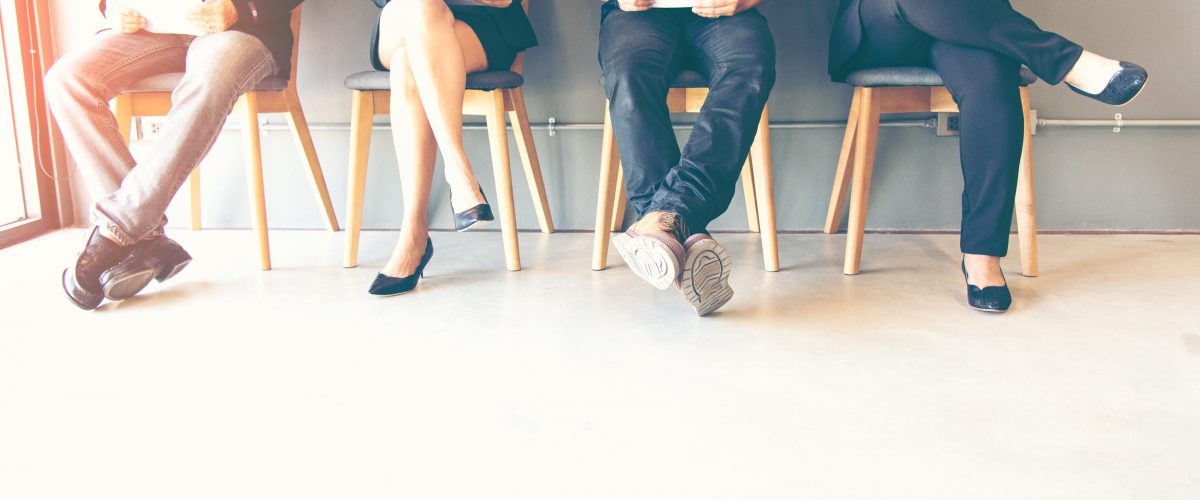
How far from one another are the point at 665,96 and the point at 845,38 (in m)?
0.48

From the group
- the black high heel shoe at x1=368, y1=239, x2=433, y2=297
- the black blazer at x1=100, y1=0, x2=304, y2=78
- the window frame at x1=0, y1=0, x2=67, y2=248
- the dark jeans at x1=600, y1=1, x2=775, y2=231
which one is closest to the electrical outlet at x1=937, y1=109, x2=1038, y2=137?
the dark jeans at x1=600, y1=1, x2=775, y2=231

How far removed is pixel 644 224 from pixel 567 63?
112 cm

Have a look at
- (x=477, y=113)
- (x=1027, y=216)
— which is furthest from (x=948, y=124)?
(x=477, y=113)

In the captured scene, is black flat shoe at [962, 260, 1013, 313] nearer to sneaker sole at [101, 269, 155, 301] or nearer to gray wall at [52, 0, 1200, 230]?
gray wall at [52, 0, 1200, 230]

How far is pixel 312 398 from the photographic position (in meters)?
1.32

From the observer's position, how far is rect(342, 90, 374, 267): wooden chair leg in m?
2.20

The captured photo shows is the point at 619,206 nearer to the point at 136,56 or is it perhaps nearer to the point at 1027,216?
the point at 1027,216

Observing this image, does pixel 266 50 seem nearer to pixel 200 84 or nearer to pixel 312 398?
pixel 200 84

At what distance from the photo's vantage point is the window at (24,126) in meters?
2.66

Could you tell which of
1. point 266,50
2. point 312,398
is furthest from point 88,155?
point 312,398

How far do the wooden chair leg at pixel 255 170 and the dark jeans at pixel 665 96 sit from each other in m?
0.85

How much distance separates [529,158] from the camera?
2.47m

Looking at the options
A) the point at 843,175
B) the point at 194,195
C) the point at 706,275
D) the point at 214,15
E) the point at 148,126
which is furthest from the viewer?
the point at 148,126

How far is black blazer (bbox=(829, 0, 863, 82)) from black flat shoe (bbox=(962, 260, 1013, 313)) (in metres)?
0.59
